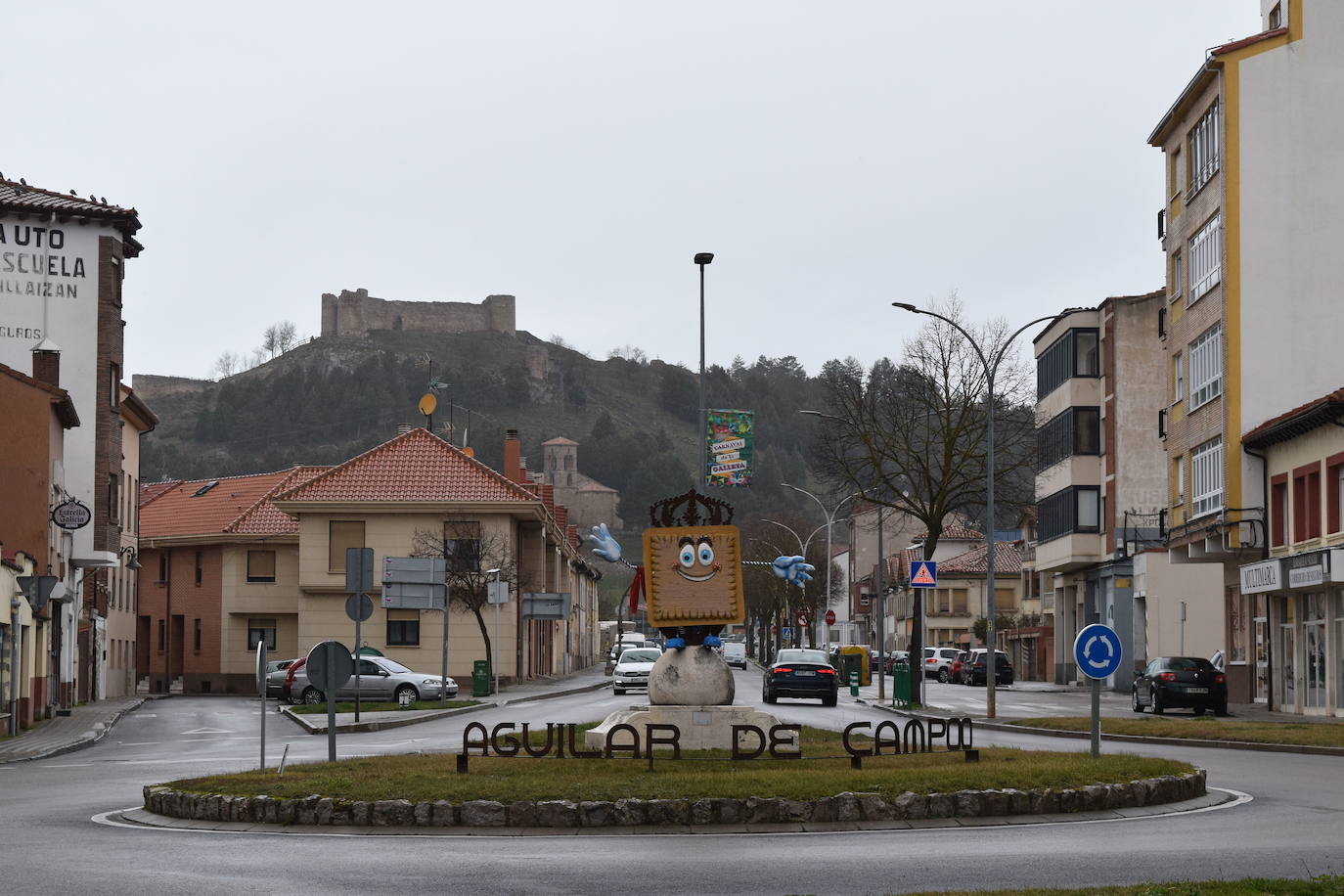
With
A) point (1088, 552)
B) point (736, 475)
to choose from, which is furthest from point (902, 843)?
point (1088, 552)

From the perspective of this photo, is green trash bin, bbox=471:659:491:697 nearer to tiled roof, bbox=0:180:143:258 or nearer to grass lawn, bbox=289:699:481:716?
grass lawn, bbox=289:699:481:716

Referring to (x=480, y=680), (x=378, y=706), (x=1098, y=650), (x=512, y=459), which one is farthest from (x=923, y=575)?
(x=512, y=459)

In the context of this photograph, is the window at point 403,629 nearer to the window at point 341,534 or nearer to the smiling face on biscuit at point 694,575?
the window at point 341,534

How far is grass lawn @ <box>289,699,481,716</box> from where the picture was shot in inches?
1624

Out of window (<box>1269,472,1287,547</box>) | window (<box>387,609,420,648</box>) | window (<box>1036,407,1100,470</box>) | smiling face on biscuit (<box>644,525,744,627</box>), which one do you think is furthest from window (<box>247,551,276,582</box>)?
smiling face on biscuit (<box>644,525,744,627</box>)

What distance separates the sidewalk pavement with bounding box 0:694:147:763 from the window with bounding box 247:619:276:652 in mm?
19157

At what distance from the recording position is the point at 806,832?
49.5ft

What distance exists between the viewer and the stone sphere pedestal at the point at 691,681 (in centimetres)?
2161

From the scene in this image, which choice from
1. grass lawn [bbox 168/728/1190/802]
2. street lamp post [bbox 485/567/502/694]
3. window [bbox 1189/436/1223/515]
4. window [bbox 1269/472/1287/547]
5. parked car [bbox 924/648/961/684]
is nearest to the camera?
grass lawn [bbox 168/728/1190/802]

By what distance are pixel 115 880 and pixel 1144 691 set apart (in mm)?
34502

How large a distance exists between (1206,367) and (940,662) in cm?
3233

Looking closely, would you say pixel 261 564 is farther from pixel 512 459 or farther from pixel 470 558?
pixel 512 459

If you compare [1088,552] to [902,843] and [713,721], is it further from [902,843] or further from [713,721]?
[902,843]

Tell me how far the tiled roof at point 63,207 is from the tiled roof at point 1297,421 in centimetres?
3084
